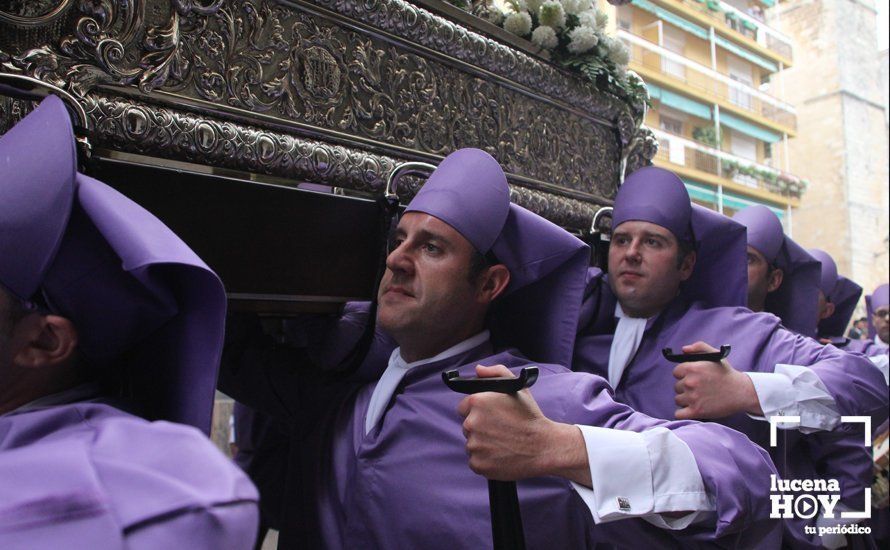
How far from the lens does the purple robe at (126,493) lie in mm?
723

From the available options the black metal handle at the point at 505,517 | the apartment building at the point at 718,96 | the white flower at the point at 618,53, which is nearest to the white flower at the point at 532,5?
the white flower at the point at 618,53

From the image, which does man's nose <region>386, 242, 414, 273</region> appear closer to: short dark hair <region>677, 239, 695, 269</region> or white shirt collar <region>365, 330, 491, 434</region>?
white shirt collar <region>365, 330, 491, 434</region>

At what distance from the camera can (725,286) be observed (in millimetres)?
2385

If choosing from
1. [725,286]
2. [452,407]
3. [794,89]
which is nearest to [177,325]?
[452,407]

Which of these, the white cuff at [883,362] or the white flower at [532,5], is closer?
the white flower at [532,5]

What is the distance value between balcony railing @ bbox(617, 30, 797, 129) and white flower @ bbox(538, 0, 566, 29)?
0.54m

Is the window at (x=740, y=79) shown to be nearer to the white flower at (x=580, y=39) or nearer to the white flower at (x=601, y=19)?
the white flower at (x=601, y=19)

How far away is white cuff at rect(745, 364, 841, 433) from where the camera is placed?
2053 mm

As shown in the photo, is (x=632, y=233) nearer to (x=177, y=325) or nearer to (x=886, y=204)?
(x=177, y=325)

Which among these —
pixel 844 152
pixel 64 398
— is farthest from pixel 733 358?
pixel 844 152

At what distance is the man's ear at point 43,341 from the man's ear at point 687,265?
179 centimetres

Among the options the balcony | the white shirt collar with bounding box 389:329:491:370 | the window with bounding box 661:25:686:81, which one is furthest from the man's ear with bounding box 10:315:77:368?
the balcony

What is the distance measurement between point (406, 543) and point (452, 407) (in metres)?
0.27

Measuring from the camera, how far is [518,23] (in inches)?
81.9
